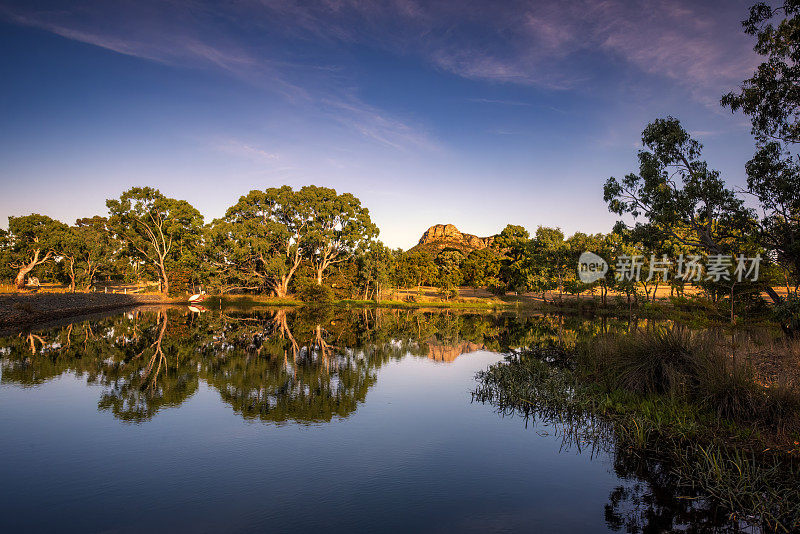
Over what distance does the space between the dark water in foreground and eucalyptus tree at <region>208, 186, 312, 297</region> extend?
117 ft

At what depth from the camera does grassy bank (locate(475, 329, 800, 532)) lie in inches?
282

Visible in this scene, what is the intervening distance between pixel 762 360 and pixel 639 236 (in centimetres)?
863

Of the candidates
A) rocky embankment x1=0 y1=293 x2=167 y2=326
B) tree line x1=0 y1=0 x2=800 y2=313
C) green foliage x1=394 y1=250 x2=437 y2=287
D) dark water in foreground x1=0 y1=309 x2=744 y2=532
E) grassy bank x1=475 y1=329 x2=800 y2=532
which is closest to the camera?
dark water in foreground x1=0 y1=309 x2=744 y2=532

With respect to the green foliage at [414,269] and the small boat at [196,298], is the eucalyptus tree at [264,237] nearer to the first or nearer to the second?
the small boat at [196,298]

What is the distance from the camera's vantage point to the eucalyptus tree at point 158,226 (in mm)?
58250

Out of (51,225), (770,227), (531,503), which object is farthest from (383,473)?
(51,225)

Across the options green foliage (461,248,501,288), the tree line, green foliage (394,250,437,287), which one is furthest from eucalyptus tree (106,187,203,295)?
green foliage (461,248,501,288)

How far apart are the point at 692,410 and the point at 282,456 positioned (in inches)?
359

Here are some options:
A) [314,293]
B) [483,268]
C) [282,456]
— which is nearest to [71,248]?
[314,293]

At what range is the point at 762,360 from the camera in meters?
10.6

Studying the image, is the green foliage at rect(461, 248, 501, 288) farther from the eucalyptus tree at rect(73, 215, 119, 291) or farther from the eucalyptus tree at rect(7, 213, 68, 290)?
the eucalyptus tree at rect(7, 213, 68, 290)

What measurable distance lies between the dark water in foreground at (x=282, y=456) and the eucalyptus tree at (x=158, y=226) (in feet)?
150

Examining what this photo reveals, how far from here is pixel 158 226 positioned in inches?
2346

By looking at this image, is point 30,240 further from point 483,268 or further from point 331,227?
point 483,268
